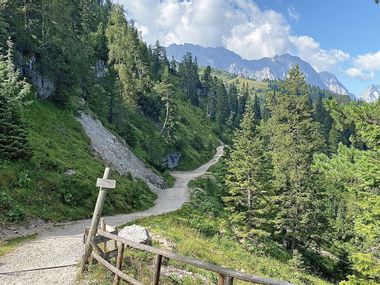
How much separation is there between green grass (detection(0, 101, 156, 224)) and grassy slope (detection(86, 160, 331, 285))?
14.9 ft

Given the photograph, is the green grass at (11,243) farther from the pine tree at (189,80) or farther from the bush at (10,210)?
the pine tree at (189,80)

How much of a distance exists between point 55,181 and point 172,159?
2107 inches

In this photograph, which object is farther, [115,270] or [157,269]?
[115,270]

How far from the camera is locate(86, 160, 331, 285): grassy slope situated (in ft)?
43.7

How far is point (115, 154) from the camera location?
1748 inches

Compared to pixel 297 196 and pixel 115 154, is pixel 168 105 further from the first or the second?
pixel 297 196

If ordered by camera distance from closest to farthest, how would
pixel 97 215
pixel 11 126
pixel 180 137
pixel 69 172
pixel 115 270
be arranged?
pixel 115 270
pixel 97 215
pixel 11 126
pixel 69 172
pixel 180 137

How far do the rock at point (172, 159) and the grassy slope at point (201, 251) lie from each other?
32.5 m

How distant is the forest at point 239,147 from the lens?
56.8 feet

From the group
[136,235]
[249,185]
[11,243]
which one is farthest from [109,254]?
[249,185]

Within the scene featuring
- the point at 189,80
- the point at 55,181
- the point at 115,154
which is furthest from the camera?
the point at 189,80

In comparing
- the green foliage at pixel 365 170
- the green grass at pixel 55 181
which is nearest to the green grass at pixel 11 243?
the green grass at pixel 55 181

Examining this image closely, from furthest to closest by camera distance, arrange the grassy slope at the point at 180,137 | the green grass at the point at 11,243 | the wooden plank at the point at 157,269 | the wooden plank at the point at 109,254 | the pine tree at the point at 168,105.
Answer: the pine tree at the point at 168,105, the grassy slope at the point at 180,137, the green grass at the point at 11,243, the wooden plank at the point at 109,254, the wooden plank at the point at 157,269

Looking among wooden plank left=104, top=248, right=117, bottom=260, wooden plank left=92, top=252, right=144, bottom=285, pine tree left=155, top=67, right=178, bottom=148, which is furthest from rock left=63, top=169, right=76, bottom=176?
pine tree left=155, top=67, right=178, bottom=148
